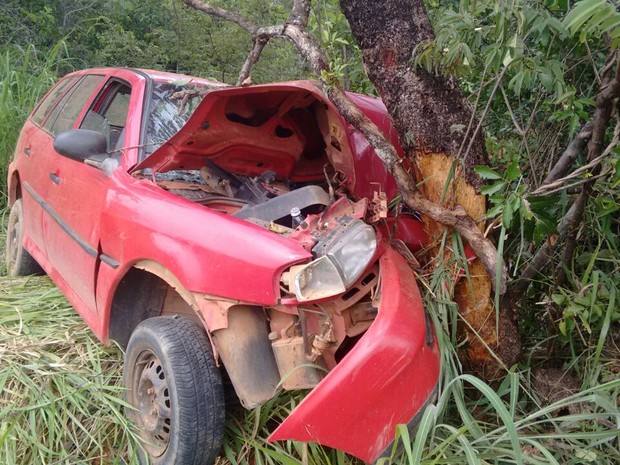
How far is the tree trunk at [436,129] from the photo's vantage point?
2.65 meters

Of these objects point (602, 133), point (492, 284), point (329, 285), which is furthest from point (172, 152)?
point (602, 133)

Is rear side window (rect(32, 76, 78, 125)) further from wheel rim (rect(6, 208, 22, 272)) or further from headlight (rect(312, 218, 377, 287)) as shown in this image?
headlight (rect(312, 218, 377, 287))

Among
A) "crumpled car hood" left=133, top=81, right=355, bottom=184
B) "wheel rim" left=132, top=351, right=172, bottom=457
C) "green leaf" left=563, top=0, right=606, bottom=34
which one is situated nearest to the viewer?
"green leaf" left=563, top=0, right=606, bottom=34

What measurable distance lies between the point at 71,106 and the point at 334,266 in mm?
2785

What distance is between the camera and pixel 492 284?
8.50 feet

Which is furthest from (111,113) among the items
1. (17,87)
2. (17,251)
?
(17,87)

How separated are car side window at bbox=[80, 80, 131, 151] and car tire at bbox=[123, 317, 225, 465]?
4.32ft

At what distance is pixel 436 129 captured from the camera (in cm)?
270

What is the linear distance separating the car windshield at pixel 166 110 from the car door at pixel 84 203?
209mm

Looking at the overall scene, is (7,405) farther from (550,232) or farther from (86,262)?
(550,232)

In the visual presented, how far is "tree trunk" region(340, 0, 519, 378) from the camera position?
265 centimetres

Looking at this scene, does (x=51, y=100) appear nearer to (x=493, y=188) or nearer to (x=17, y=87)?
(x=17, y=87)

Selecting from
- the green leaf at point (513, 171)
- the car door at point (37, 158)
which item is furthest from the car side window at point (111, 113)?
the green leaf at point (513, 171)

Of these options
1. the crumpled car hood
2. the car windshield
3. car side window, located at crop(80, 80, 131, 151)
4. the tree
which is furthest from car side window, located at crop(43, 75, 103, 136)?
the tree
